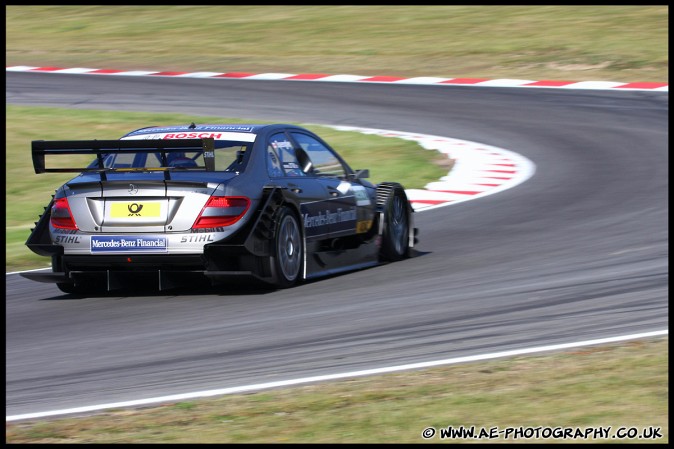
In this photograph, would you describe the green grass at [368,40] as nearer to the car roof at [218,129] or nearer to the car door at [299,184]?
the car door at [299,184]

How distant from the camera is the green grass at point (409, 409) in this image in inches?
196

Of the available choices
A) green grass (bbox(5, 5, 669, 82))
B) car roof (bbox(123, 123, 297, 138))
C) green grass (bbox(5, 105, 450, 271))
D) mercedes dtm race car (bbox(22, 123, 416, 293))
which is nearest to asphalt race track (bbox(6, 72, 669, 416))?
mercedes dtm race car (bbox(22, 123, 416, 293))

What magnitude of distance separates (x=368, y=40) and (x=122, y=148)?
26586 millimetres

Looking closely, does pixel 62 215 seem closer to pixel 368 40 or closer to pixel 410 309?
pixel 410 309

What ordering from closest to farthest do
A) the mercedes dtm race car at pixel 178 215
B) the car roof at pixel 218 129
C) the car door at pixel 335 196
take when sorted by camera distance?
1. the mercedes dtm race car at pixel 178 215
2. the car roof at pixel 218 129
3. the car door at pixel 335 196

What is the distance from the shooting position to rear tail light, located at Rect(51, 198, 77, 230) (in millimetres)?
9062

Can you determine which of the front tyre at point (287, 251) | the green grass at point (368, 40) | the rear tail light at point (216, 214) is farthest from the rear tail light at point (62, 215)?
the green grass at point (368, 40)

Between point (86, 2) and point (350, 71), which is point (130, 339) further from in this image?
point (86, 2)

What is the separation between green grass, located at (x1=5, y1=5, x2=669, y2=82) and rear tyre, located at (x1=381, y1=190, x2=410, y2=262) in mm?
16188

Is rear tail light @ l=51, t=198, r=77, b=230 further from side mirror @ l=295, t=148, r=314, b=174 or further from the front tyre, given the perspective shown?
side mirror @ l=295, t=148, r=314, b=174

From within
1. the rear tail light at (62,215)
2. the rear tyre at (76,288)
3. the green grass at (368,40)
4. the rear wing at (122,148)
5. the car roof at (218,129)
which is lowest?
the rear tyre at (76,288)

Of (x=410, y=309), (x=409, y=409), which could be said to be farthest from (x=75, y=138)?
(x=409, y=409)

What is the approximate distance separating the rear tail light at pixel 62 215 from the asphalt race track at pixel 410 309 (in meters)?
0.55

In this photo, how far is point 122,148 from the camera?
8836mm
